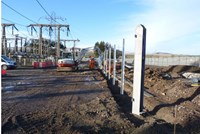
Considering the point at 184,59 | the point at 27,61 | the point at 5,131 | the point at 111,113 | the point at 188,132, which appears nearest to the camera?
the point at 5,131

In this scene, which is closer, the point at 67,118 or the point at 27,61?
the point at 67,118

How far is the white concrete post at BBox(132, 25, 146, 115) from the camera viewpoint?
9.59 metres

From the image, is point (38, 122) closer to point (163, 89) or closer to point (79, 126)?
point (79, 126)

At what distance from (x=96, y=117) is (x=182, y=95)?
7037 mm

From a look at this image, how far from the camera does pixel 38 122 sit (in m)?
7.73

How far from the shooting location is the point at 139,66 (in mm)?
9703

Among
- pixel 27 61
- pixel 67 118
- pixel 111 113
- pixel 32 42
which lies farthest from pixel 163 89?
pixel 32 42

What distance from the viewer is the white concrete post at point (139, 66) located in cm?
959

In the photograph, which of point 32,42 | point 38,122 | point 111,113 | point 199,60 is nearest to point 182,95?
point 111,113

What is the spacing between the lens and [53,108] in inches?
402

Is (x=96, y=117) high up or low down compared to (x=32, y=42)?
down

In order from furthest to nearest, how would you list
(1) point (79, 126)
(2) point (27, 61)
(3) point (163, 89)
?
(2) point (27, 61)
(3) point (163, 89)
(1) point (79, 126)

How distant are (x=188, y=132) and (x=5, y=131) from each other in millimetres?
4516

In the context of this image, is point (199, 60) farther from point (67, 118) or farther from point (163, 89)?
point (67, 118)
